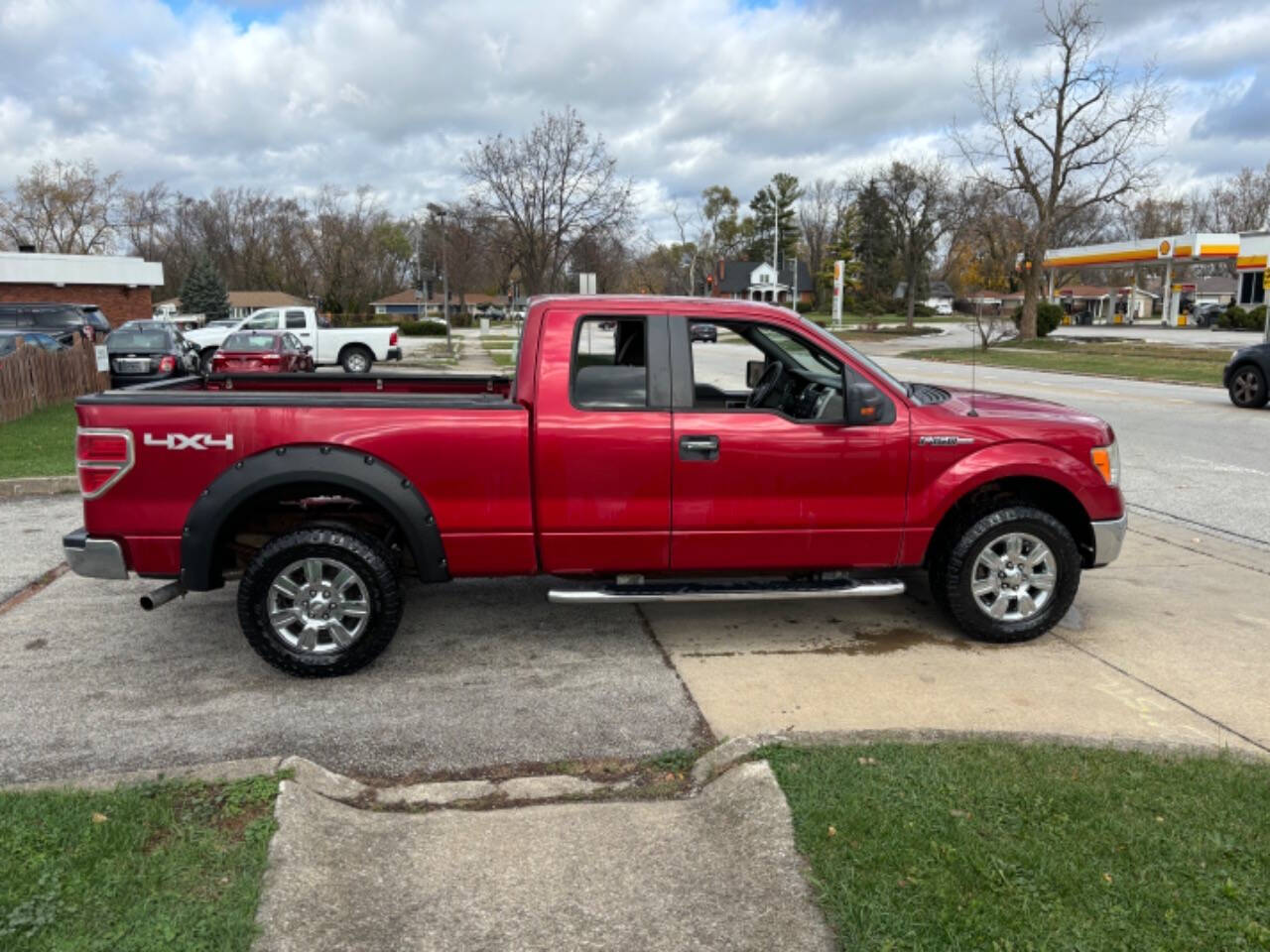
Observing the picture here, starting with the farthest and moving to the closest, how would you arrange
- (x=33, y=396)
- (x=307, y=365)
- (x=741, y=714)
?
(x=307, y=365), (x=33, y=396), (x=741, y=714)

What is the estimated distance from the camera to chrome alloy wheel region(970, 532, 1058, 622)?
16.5 feet

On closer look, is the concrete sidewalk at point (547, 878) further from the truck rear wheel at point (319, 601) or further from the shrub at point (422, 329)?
the shrub at point (422, 329)

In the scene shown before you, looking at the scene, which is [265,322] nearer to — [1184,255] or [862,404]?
[862,404]

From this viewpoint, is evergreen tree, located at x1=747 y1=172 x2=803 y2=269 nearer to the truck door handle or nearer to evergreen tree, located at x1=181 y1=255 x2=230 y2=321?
evergreen tree, located at x1=181 y1=255 x2=230 y2=321

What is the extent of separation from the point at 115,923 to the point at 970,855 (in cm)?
256

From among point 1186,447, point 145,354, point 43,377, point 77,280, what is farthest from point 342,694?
point 77,280

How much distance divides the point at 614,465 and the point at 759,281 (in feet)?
311

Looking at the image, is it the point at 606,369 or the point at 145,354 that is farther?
the point at 145,354

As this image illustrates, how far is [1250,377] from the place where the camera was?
15953 mm

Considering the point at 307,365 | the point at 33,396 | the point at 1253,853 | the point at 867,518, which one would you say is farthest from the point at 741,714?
the point at 307,365

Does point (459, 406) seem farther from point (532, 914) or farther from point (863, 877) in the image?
point (863, 877)

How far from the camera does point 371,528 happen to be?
16.5ft

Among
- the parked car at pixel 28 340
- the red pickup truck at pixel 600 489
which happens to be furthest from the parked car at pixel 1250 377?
the parked car at pixel 28 340

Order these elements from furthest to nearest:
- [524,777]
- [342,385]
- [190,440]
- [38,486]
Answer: [38,486] → [342,385] → [190,440] → [524,777]
